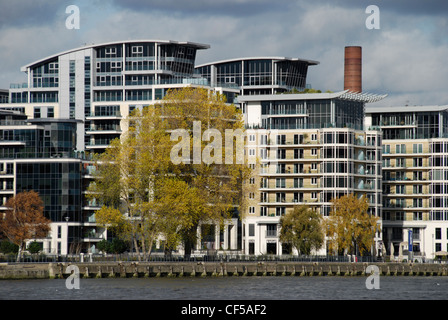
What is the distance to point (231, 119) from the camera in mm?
125688

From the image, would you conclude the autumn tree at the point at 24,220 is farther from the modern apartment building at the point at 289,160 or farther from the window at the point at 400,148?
the window at the point at 400,148

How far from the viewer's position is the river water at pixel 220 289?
9531 centimetres

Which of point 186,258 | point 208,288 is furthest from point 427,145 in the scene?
point 208,288

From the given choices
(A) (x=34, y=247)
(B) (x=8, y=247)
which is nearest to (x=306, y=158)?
(A) (x=34, y=247)

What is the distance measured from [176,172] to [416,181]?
69.7m

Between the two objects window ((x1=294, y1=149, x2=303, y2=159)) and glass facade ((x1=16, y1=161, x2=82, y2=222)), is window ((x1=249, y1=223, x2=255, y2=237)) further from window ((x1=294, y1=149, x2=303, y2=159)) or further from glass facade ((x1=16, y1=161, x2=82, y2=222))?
glass facade ((x1=16, y1=161, x2=82, y2=222))

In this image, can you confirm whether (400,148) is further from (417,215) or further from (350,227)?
(350,227)

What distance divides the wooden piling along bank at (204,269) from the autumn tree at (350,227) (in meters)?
8.91

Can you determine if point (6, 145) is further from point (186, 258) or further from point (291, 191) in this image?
point (186, 258)

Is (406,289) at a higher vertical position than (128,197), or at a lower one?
lower

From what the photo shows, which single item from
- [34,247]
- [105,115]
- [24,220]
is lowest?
[34,247]

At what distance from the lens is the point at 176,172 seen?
122 metres
